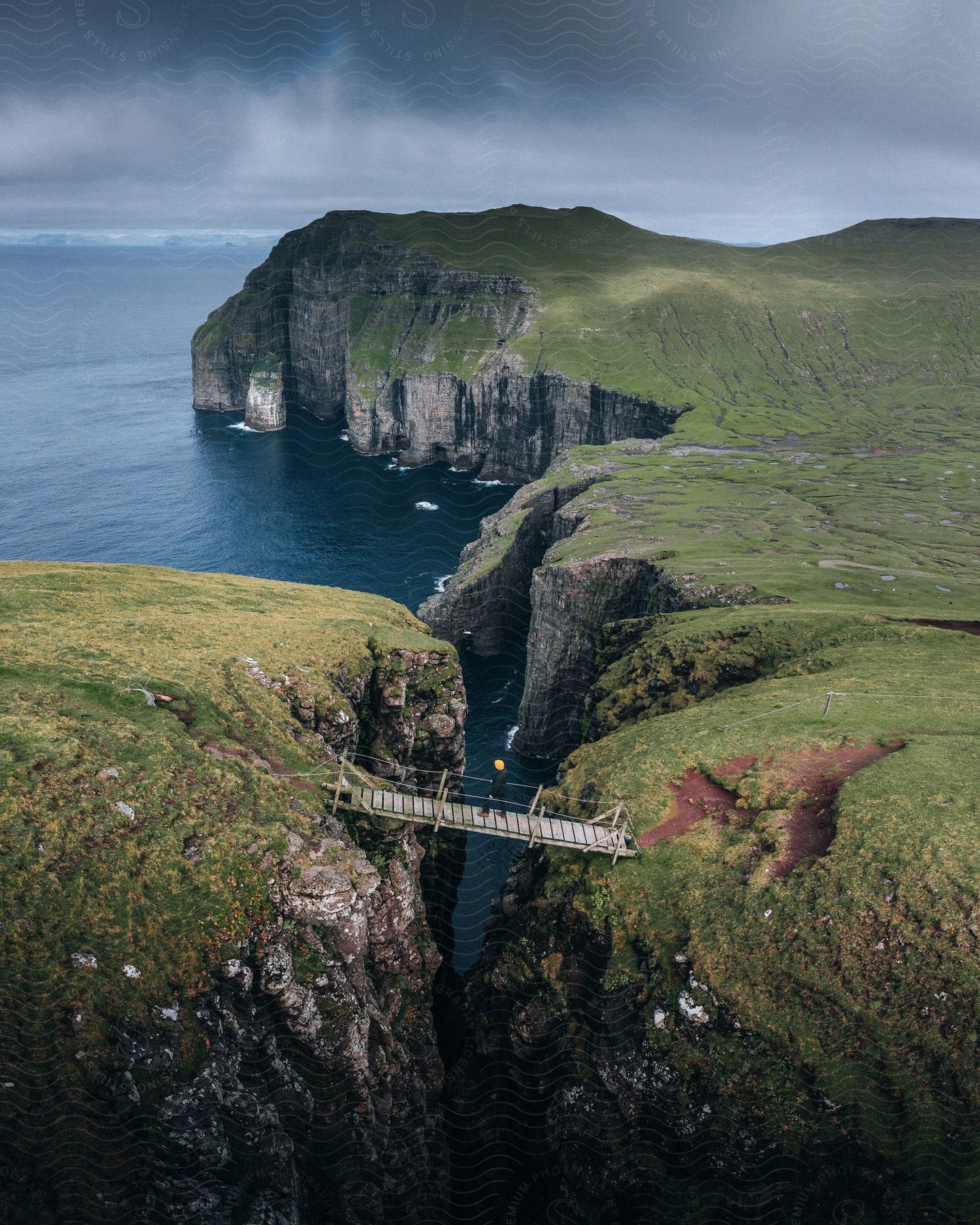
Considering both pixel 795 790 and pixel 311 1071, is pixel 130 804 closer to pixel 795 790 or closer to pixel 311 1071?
pixel 311 1071

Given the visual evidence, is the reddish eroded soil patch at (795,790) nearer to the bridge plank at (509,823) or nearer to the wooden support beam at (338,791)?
the bridge plank at (509,823)

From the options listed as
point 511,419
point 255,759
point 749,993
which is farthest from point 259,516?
point 749,993

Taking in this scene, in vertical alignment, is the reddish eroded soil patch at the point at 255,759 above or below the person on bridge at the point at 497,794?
above

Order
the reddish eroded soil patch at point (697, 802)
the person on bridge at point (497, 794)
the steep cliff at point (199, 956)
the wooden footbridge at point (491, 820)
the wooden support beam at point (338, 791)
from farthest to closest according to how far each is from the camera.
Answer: the reddish eroded soil patch at point (697, 802) < the wooden footbridge at point (491, 820) < the person on bridge at point (497, 794) < the wooden support beam at point (338, 791) < the steep cliff at point (199, 956)

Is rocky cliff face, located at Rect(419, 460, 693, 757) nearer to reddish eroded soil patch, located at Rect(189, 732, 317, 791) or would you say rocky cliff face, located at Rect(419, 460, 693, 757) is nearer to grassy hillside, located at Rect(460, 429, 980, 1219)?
grassy hillside, located at Rect(460, 429, 980, 1219)

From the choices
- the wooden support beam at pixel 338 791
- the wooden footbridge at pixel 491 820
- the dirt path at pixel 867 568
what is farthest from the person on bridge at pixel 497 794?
the dirt path at pixel 867 568

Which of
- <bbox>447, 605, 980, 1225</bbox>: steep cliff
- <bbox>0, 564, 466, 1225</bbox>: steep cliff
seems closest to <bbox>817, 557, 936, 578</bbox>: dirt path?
<bbox>447, 605, 980, 1225</bbox>: steep cliff

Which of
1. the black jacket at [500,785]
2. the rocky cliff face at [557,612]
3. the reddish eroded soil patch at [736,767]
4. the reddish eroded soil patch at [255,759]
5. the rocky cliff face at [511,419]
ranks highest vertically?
the rocky cliff face at [511,419]
